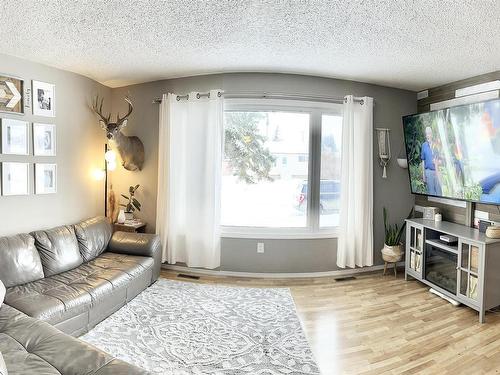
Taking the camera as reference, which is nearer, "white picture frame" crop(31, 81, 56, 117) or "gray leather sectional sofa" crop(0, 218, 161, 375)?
"gray leather sectional sofa" crop(0, 218, 161, 375)

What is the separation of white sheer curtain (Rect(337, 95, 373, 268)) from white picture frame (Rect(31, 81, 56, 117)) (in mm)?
3353

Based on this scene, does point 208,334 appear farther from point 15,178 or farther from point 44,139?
point 44,139

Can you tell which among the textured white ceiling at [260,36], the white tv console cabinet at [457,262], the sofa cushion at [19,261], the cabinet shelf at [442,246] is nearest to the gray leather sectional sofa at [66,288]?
the sofa cushion at [19,261]

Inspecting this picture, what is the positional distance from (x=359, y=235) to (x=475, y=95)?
2044 millimetres

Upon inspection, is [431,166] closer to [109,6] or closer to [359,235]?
[359,235]

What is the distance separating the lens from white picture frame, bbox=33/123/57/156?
3045 mm

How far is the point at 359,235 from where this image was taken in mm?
3709

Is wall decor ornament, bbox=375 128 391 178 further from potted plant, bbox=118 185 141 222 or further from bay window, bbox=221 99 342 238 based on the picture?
potted plant, bbox=118 185 141 222

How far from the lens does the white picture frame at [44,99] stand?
304cm

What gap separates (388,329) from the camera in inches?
99.6

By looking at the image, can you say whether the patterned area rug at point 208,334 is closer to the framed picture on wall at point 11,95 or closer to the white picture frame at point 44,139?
the white picture frame at point 44,139

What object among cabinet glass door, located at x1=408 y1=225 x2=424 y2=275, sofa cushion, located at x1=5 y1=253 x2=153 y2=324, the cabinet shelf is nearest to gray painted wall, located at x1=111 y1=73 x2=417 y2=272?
cabinet glass door, located at x1=408 y1=225 x2=424 y2=275

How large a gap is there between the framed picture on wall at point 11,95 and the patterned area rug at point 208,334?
2218 mm

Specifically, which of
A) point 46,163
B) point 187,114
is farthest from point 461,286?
point 46,163
